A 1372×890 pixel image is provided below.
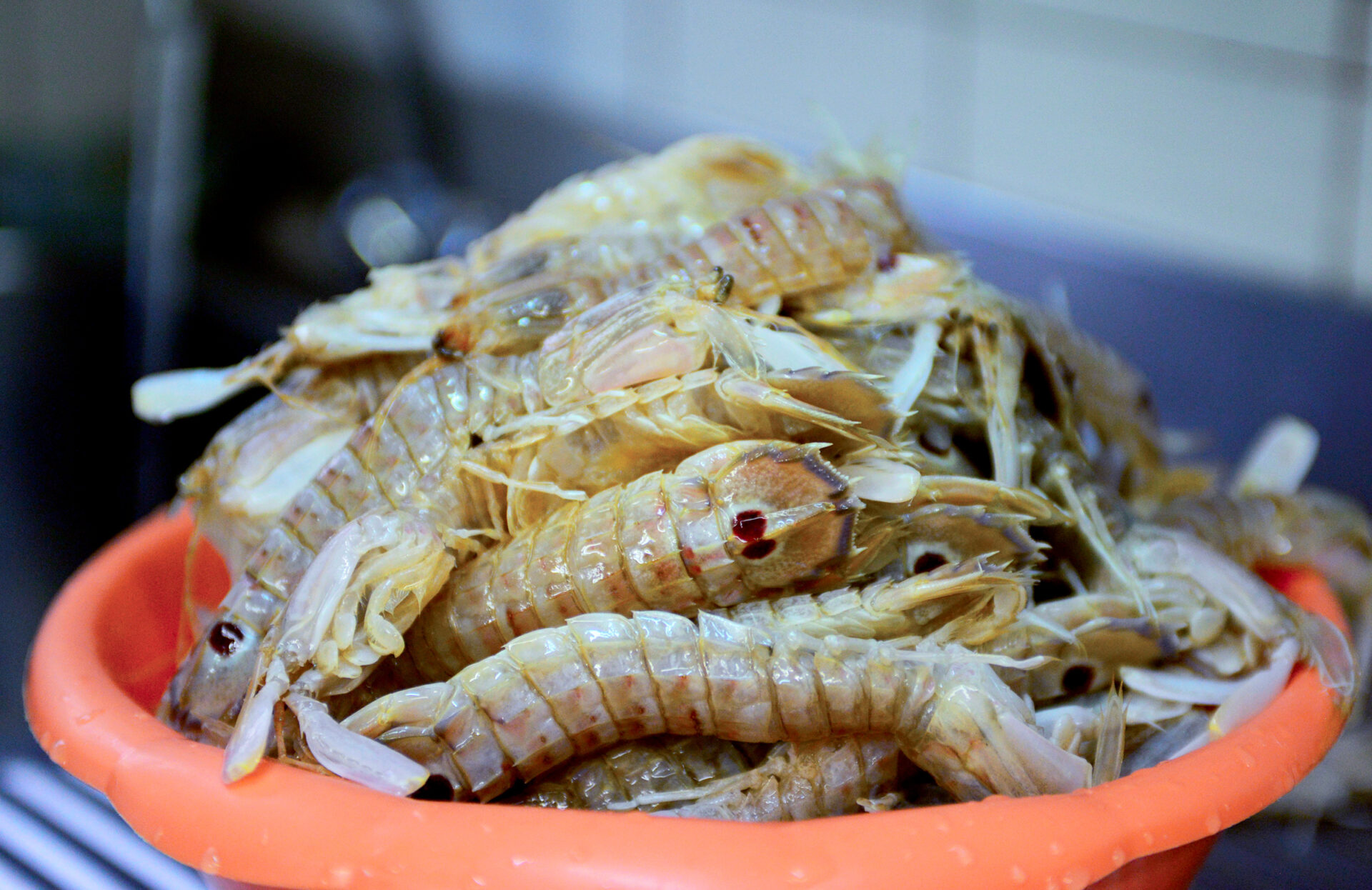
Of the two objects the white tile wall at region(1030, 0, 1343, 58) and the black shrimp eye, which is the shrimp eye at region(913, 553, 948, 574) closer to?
the black shrimp eye

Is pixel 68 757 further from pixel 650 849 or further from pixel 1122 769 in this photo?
pixel 1122 769

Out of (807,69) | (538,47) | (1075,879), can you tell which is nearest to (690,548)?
(1075,879)

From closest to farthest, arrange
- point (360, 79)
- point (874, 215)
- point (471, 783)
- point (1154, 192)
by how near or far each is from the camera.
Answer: point (471, 783) → point (874, 215) → point (1154, 192) → point (360, 79)

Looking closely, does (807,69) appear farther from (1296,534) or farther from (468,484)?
(468,484)

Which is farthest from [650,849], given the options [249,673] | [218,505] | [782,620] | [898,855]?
[218,505]

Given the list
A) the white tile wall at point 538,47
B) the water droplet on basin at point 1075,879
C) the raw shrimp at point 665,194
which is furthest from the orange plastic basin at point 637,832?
the white tile wall at point 538,47
